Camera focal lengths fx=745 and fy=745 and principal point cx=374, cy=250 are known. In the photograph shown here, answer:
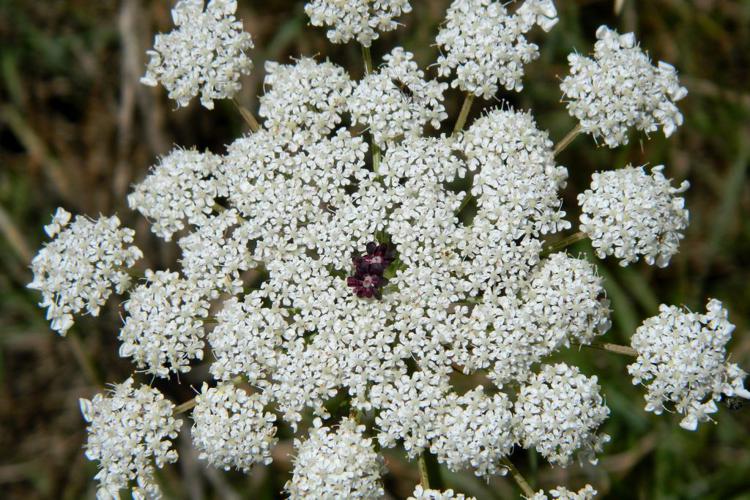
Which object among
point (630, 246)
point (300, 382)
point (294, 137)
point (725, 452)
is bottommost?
point (725, 452)

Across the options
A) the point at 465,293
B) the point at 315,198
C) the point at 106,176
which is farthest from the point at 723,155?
the point at 106,176

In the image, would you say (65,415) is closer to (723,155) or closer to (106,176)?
(106,176)

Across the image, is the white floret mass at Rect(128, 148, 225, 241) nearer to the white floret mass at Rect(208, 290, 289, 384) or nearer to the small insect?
the white floret mass at Rect(208, 290, 289, 384)

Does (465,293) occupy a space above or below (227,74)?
below

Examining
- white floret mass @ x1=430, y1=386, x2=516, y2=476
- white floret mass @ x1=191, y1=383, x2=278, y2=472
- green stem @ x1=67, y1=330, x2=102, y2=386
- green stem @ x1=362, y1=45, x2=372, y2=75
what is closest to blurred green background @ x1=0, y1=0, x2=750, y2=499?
green stem @ x1=67, y1=330, x2=102, y2=386

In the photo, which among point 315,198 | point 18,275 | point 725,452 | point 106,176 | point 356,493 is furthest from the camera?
point 106,176

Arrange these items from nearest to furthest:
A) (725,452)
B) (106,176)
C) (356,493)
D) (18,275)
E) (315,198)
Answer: (356,493), (315,198), (725,452), (18,275), (106,176)

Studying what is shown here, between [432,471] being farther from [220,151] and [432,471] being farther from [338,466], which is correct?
A: [220,151]
